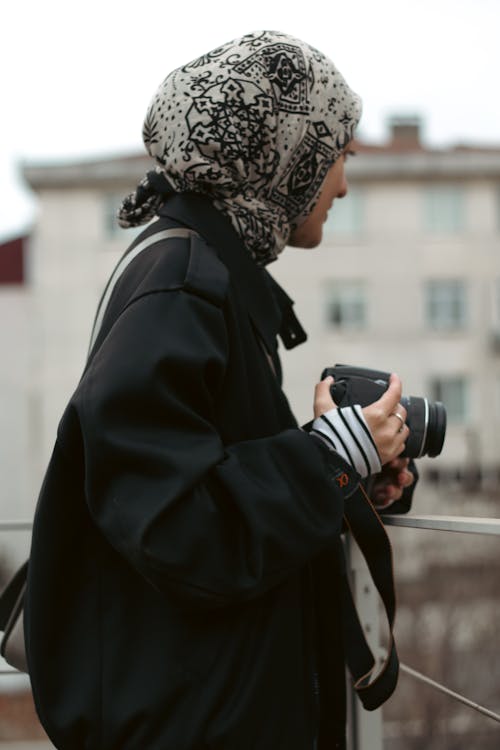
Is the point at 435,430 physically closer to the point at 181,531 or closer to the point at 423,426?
the point at 423,426

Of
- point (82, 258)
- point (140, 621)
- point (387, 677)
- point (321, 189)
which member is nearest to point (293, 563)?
point (140, 621)

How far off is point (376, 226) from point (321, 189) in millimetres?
19776

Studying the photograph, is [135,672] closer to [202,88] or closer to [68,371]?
[202,88]

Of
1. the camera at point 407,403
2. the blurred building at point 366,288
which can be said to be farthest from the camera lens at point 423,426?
the blurred building at point 366,288

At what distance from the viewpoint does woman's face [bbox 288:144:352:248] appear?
1339 mm

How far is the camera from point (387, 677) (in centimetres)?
126

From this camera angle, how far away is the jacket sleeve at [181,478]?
1013mm

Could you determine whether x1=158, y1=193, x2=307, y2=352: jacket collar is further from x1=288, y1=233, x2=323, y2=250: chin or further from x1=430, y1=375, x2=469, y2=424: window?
x1=430, y1=375, x2=469, y2=424: window

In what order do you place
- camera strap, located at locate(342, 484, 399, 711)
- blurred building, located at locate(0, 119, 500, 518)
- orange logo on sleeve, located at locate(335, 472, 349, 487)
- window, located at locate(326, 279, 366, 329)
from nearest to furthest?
orange logo on sleeve, located at locate(335, 472, 349, 487), camera strap, located at locate(342, 484, 399, 711), blurred building, located at locate(0, 119, 500, 518), window, located at locate(326, 279, 366, 329)

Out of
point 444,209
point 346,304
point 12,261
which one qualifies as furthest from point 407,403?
point 12,261

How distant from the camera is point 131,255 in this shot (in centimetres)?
122

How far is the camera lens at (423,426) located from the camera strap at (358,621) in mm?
111

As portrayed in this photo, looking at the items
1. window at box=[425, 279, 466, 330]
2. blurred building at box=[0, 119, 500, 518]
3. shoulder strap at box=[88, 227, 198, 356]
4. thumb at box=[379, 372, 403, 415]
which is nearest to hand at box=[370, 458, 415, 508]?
thumb at box=[379, 372, 403, 415]

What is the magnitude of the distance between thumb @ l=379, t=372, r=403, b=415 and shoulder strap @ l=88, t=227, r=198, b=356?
0.96ft
